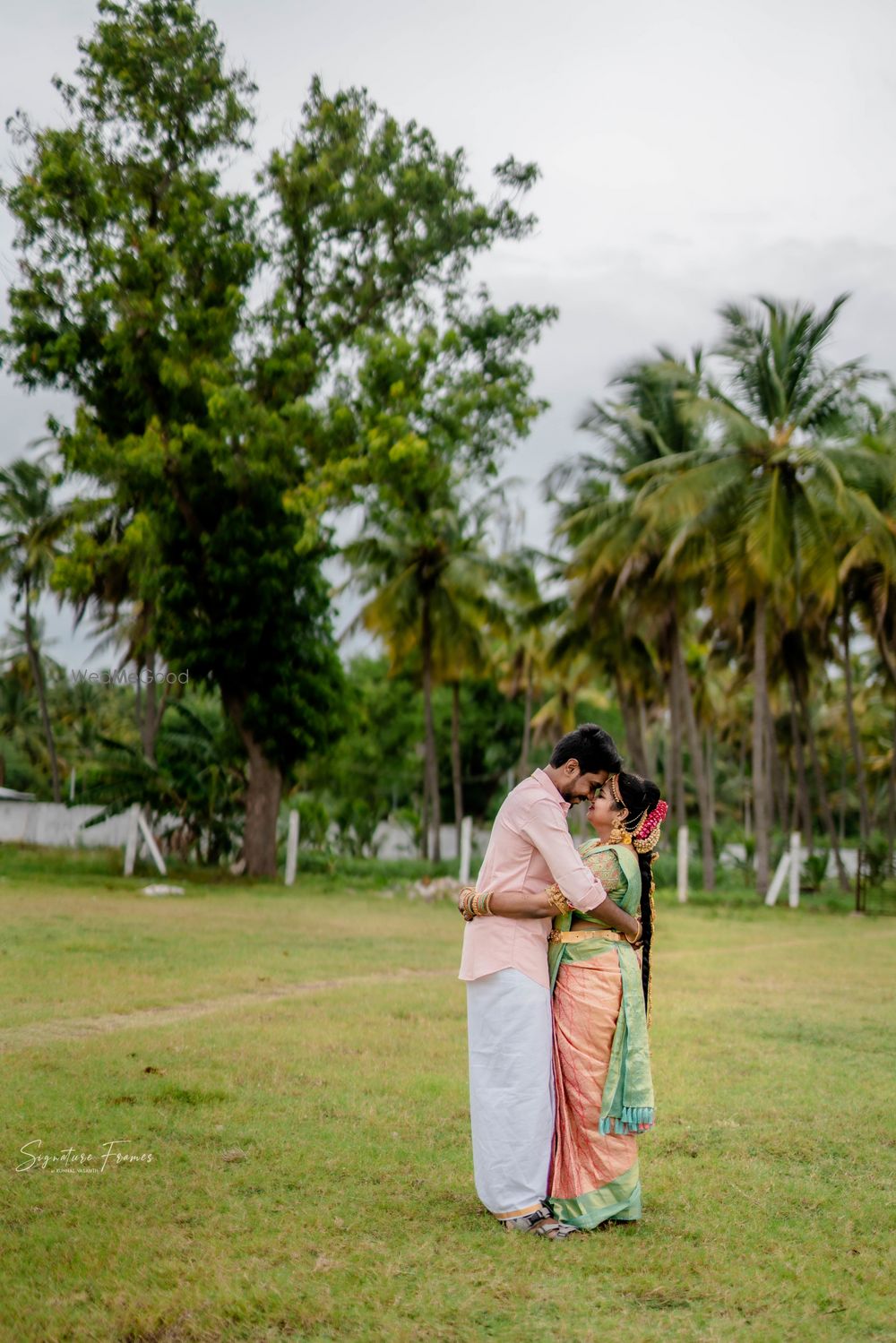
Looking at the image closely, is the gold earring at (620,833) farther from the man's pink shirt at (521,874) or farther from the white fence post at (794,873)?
the white fence post at (794,873)

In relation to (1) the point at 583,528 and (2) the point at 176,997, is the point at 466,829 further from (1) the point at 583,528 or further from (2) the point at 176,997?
(2) the point at 176,997

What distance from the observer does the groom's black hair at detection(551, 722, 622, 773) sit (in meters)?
5.48

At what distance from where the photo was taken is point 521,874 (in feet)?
18.0

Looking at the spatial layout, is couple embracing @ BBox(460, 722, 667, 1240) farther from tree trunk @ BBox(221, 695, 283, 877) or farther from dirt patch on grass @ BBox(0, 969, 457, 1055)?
tree trunk @ BBox(221, 695, 283, 877)

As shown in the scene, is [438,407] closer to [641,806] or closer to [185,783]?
[185,783]

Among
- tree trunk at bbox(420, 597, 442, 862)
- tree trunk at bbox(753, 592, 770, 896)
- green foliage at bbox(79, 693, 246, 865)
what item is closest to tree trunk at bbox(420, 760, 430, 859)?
tree trunk at bbox(420, 597, 442, 862)

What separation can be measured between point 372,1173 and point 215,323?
66.8 feet

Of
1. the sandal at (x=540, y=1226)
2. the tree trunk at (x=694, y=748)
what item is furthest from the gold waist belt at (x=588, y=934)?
the tree trunk at (x=694, y=748)

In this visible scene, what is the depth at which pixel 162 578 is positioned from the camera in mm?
26000

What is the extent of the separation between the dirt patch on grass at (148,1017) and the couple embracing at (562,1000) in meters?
4.30

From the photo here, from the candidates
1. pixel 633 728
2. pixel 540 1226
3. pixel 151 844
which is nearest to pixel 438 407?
pixel 151 844

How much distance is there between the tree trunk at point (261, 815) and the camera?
27.0 metres

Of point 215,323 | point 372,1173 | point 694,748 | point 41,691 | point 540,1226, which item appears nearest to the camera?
point 540,1226

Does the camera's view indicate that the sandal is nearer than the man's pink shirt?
Yes
